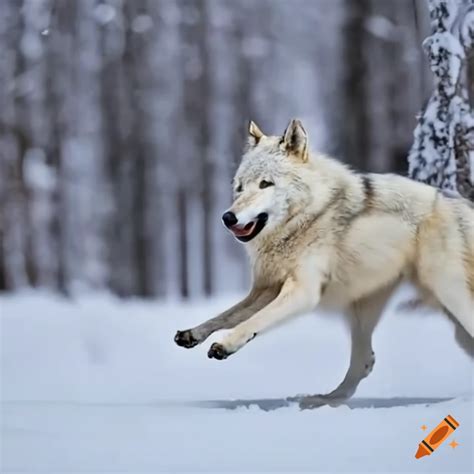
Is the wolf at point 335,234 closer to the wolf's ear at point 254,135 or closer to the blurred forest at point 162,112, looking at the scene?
the wolf's ear at point 254,135

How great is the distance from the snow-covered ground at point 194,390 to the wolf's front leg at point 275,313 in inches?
13.0

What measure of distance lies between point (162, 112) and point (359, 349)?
1.09 meters

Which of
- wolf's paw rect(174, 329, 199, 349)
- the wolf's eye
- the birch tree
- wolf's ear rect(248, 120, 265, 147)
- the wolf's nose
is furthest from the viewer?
the birch tree

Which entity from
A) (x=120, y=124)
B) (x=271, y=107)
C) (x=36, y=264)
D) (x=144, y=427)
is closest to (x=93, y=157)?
(x=120, y=124)

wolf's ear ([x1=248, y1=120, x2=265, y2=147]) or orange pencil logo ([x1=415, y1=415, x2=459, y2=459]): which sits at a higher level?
wolf's ear ([x1=248, y1=120, x2=265, y2=147])

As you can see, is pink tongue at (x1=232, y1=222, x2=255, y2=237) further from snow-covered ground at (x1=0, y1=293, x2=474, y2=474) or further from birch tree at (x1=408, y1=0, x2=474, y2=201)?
birch tree at (x1=408, y1=0, x2=474, y2=201)

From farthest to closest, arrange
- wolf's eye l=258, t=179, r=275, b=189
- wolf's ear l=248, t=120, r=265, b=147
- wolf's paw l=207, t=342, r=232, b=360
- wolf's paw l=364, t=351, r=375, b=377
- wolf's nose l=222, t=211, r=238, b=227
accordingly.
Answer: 1. wolf's paw l=364, t=351, r=375, b=377
2. wolf's ear l=248, t=120, r=265, b=147
3. wolf's eye l=258, t=179, r=275, b=189
4. wolf's nose l=222, t=211, r=238, b=227
5. wolf's paw l=207, t=342, r=232, b=360

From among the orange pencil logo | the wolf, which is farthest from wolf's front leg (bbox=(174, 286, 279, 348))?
the orange pencil logo

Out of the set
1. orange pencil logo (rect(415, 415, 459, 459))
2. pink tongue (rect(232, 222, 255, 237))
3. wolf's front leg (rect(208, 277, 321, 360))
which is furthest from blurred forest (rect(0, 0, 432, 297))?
orange pencil logo (rect(415, 415, 459, 459))

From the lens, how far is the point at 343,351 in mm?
3084

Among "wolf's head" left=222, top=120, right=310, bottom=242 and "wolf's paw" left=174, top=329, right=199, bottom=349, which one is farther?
"wolf's head" left=222, top=120, right=310, bottom=242

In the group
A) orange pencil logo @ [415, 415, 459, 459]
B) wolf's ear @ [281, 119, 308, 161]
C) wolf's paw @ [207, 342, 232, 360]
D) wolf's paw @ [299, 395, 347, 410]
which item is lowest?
orange pencil logo @ [415, 415, 459, 459]

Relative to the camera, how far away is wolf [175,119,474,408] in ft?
9.04

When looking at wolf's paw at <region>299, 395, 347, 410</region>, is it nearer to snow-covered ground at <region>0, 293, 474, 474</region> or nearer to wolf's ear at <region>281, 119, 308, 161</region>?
snow-covered ground at <region>0, 293, 474, 474</region>
